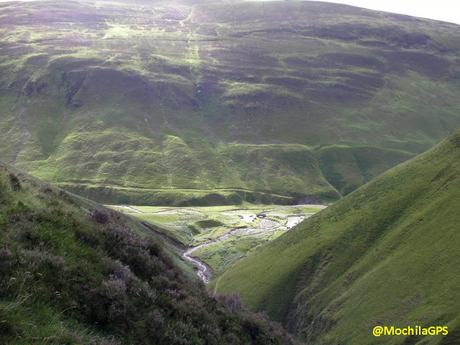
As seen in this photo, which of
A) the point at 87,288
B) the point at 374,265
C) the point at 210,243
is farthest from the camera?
the point at 210,243

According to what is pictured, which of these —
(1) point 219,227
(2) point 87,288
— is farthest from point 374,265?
(1) point 219,227

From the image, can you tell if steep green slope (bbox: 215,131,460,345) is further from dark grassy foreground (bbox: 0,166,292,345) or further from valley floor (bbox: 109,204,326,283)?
valley floor (bbox: 109,204,326,283)

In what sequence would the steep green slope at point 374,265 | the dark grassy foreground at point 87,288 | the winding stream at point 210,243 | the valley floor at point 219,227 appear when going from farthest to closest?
the valley floor at point 219,227 → the winding stream at point 210,243 → the steep green slope at point 374,265 → the dark grassy foreground at point 87,288

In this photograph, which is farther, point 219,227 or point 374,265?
point 219,227

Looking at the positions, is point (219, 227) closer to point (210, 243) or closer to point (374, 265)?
point (210, 243)

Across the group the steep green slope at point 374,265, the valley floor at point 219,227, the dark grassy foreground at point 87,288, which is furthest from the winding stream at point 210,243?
the dark grassy foreground at point 87,288

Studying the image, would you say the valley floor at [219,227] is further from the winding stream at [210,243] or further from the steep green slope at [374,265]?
the steep green slope at [374,265]

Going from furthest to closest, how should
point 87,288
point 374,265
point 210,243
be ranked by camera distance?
1. point 210,243
2. point 374,265
3. point 87,288
